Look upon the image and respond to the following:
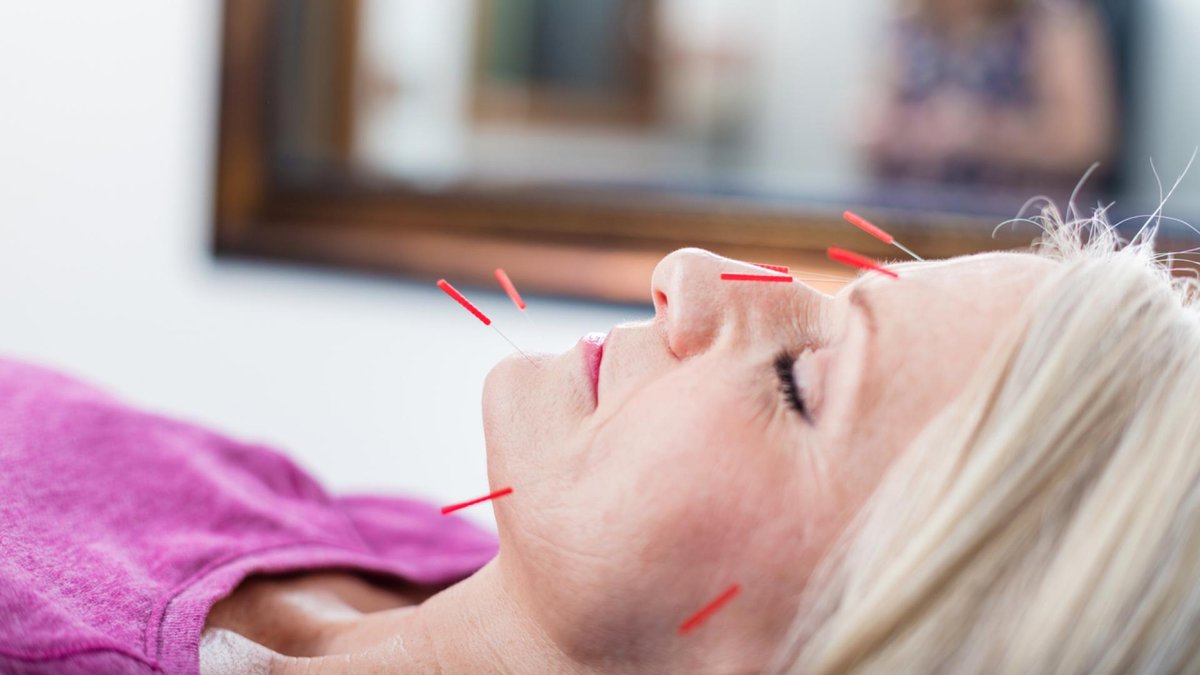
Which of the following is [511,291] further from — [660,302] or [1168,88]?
[1168,88]

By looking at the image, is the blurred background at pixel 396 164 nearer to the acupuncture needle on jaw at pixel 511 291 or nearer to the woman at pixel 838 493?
the acupuncture needle on jaw at pixel 511 291

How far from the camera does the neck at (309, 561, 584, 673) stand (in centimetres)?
81

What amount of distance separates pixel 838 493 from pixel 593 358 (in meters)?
0.21

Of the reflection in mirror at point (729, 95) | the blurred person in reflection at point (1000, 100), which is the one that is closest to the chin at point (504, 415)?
the reflection in mirror at point (729, 95)

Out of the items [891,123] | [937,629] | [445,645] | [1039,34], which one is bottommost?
[445,645]

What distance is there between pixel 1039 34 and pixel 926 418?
4.17 feet

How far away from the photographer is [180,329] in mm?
1938

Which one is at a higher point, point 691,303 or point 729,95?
point 729,95

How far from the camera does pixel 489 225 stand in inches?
70.5

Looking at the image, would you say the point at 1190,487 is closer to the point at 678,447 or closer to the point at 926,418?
the point at 926,418

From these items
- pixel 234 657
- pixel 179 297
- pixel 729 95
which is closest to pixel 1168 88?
pixel 729 95

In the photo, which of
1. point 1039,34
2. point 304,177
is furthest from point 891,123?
point 304,177

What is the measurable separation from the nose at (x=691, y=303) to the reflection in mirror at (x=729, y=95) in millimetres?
867

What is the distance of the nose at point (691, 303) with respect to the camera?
0.79 meters
